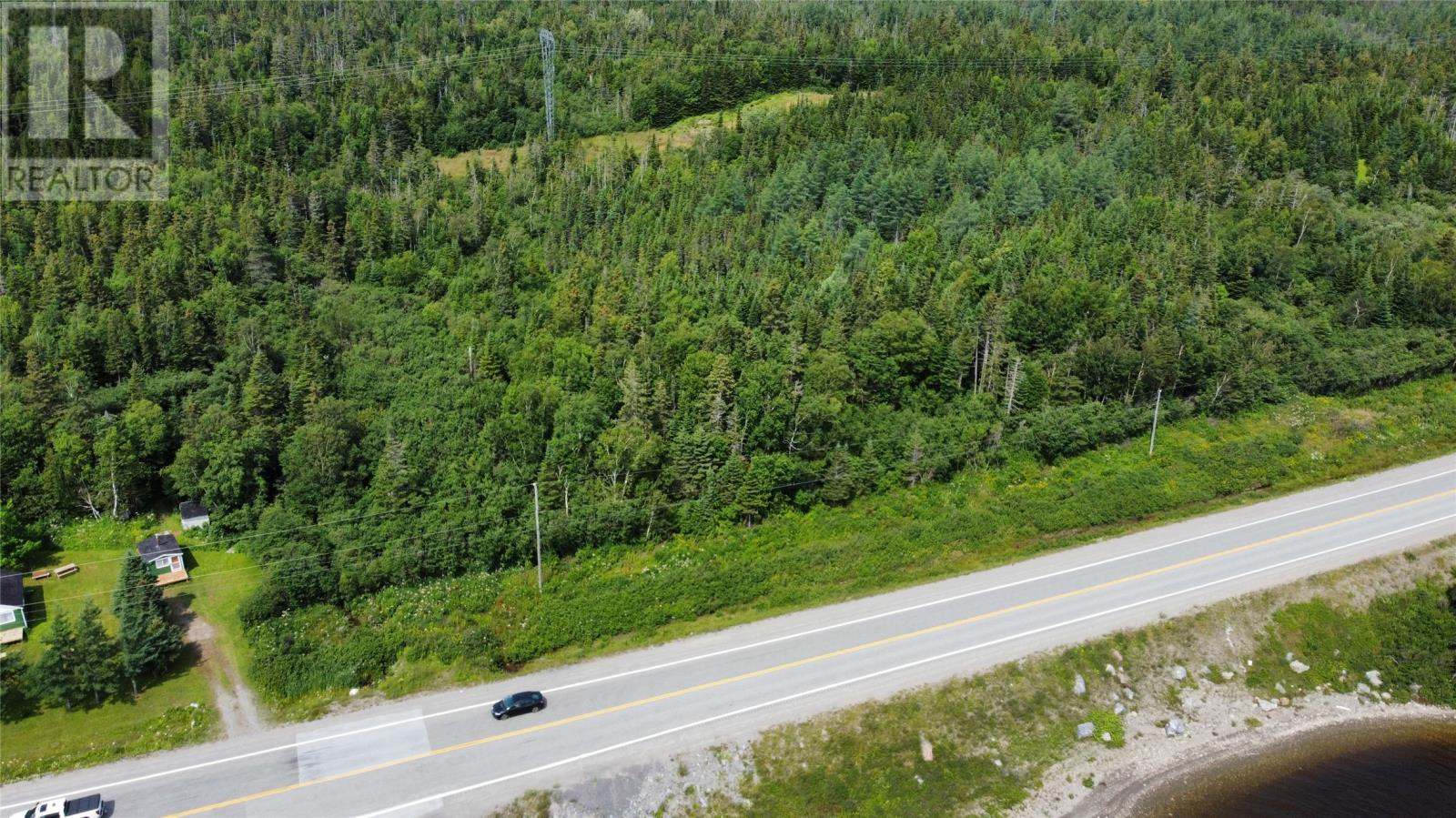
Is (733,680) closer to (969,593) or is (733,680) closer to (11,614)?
(969,593)

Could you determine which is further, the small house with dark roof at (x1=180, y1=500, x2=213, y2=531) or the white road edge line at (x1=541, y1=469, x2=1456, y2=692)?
the small house with dark roof at (x1=180, y1=500, x2=213, y2=531)

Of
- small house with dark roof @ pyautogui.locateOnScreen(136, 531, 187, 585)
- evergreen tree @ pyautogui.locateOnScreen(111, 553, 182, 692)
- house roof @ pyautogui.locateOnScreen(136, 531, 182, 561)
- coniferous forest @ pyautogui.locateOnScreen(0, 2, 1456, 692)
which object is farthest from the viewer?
coniferous forest @ pyautogui.locateOnScreen(0, 2, 1456, 692)

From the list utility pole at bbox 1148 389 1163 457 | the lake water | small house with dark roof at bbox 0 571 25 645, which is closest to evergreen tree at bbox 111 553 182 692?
small house with dark roof at bbox 0 571 25 645

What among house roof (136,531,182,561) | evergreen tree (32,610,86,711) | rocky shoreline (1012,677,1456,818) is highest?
rocky shoreline (1012,677,1456,818)

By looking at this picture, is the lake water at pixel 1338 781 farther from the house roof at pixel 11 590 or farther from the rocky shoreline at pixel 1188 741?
the house roof at pixel 11 590

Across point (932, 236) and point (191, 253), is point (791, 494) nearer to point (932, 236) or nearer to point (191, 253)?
point (932, 236)

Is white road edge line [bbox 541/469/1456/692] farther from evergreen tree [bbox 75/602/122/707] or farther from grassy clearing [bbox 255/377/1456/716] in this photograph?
evergreen tree [bbox 75/602/122/707]

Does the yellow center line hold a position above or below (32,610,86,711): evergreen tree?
above
